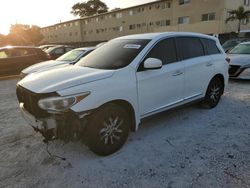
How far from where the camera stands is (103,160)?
3.31 metres

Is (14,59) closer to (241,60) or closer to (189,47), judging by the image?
(189,47)

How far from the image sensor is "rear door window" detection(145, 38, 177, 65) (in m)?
3.92

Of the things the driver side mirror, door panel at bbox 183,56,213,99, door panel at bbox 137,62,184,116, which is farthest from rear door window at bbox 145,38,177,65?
door panel at bbox 183,56,213,99

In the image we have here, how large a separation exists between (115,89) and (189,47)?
7.21 feet

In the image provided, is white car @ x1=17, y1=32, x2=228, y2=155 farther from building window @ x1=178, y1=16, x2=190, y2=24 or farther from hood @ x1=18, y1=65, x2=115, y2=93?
building window @ x1=178, y1=16, x2=190, y2=24

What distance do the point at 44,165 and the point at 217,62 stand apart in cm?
416

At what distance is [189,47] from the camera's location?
4.64 m

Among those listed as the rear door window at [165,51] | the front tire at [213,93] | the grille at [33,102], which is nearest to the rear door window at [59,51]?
the front tire at [213,93]

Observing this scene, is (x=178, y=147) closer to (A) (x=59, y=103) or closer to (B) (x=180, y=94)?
(B) (x=180, y=94)

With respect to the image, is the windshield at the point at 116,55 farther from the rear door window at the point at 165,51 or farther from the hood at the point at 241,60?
the hood at the point at 241,60

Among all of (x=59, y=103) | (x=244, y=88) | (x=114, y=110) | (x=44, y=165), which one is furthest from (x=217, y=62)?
(x=44, y=165)

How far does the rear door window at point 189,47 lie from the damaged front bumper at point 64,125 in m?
2.39

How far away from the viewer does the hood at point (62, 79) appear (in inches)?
119

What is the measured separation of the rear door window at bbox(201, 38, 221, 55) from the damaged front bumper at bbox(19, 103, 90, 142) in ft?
11.0
